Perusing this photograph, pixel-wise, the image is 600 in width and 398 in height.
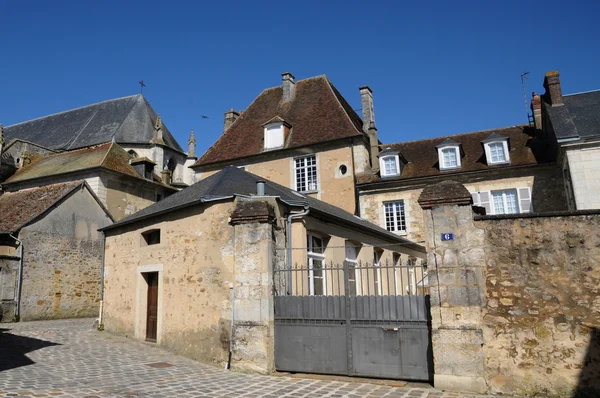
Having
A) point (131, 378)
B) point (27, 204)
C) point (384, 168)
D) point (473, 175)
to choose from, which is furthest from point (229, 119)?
point (131, 378)

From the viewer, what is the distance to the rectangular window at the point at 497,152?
64.6 ft

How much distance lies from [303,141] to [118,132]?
53.1ft

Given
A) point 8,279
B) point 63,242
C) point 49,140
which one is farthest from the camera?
point 49,140

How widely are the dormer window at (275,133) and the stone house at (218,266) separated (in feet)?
38.3

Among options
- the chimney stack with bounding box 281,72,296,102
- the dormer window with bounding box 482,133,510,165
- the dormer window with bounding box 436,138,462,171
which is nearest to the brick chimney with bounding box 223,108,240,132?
the chimney stack with bounding box 281,72,296,102

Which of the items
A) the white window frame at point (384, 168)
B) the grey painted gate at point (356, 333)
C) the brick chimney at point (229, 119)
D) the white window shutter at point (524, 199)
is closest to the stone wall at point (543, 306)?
the grey painted gate at point (356, 333)

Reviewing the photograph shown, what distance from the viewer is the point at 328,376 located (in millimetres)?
7730

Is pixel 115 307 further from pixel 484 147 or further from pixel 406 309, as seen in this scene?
pixel 484 147

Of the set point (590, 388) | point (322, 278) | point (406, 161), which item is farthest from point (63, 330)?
point (406, 161)

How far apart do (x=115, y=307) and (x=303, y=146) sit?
12697 mm

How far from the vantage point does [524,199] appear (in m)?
18.9

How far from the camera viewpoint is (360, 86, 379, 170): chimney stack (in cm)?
2238

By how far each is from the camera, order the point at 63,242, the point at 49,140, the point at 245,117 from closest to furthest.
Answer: the point at 63,242, the point at 245,117, the point at 49,140

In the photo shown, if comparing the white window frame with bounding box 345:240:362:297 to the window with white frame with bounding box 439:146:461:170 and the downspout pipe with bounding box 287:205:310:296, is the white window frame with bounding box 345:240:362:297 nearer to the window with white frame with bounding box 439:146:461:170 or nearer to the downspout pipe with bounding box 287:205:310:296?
the downspout pipe with bounding box 287:205:310:296
